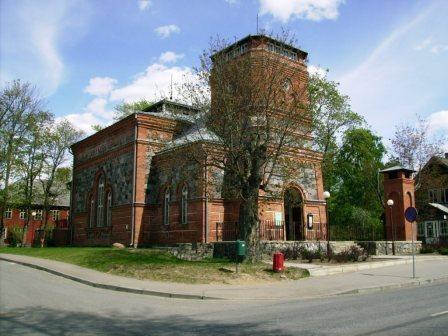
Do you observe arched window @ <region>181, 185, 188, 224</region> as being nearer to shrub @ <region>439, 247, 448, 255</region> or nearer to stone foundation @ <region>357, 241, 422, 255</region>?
stone foundation @ <region>357, 241, 422, 255</region>

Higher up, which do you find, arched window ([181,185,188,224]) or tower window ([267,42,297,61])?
tower window ([267,42,297,61])

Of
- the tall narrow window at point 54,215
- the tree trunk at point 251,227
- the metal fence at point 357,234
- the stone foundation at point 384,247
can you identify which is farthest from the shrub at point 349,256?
the tall narrow window at point 54,215

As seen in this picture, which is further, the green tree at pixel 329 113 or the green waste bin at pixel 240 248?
the green tree at pixel 329 113

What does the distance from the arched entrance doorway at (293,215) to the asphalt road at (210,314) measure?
14.2 m

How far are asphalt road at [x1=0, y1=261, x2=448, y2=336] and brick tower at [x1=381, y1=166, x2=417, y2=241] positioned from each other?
17545mm

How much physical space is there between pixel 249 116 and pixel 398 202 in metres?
17.5

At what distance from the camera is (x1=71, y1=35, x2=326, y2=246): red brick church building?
25.4m

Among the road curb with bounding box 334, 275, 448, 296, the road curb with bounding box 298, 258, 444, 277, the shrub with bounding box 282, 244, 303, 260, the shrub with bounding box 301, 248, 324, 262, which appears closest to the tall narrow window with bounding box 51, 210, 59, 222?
the shrub with bounding box 282, 244, 303, 260

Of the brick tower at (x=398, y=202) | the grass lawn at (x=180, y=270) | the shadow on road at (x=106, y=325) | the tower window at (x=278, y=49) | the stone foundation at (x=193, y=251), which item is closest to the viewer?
the shadow on road at (x=106, y=325)

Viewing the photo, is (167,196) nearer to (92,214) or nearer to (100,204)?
(100,204)

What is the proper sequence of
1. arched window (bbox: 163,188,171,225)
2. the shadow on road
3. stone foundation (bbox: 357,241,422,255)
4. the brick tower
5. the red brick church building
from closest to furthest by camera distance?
the shadow on road, the red brick church building, arched window (bbox: 163,188,171,225), stone foundation (bbox: 357,241,422,255), the brick tower

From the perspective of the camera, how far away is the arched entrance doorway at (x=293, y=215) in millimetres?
28422

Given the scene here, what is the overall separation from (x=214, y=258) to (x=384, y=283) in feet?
30.7

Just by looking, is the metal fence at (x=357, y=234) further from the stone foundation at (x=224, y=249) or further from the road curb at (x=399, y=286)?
the road curb at (x=399, y=286)
